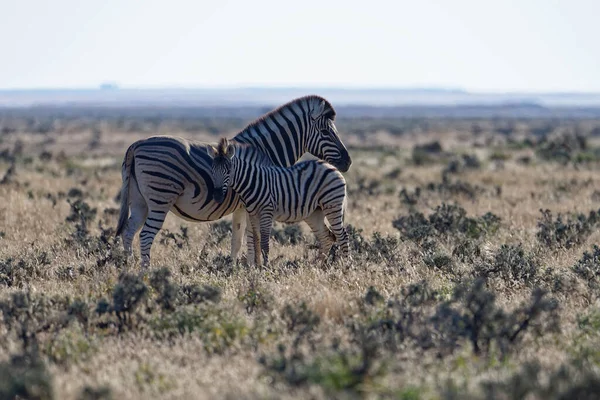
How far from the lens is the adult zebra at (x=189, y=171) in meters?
11.3

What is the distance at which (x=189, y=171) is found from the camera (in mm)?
11352

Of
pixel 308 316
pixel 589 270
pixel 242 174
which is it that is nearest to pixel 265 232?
pixel 242 174

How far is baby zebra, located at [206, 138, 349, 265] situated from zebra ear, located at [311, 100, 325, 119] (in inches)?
34.6

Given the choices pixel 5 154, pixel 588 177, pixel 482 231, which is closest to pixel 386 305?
pixel 482 231

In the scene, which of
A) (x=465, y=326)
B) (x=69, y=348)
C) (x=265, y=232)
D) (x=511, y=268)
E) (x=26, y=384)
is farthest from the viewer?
(x=265, y=232)

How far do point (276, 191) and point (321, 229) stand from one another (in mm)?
958

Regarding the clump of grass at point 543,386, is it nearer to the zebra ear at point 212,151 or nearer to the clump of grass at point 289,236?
the zebra ear at point 212,151

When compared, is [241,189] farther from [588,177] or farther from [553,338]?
[588,177]

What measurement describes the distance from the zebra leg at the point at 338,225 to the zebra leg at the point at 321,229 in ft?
0.63

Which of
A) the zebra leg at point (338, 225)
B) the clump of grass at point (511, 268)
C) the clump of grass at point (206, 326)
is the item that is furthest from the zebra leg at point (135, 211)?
the clump of grass at point (511, 268)

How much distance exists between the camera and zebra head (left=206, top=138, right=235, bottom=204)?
36.1 feet

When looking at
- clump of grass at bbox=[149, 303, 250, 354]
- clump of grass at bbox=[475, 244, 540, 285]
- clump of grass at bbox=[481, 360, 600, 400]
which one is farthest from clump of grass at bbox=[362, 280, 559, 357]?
clump of grass at bbox=[475, 244, 540, 285]

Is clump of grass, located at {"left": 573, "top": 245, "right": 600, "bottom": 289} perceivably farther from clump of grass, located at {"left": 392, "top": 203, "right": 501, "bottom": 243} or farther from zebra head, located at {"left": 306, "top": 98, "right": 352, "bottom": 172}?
zebra head, located at {"left": 306, "top": 98, "right": 352, "bottom": 172}

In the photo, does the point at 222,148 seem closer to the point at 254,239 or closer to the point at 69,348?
the point at 254,239
